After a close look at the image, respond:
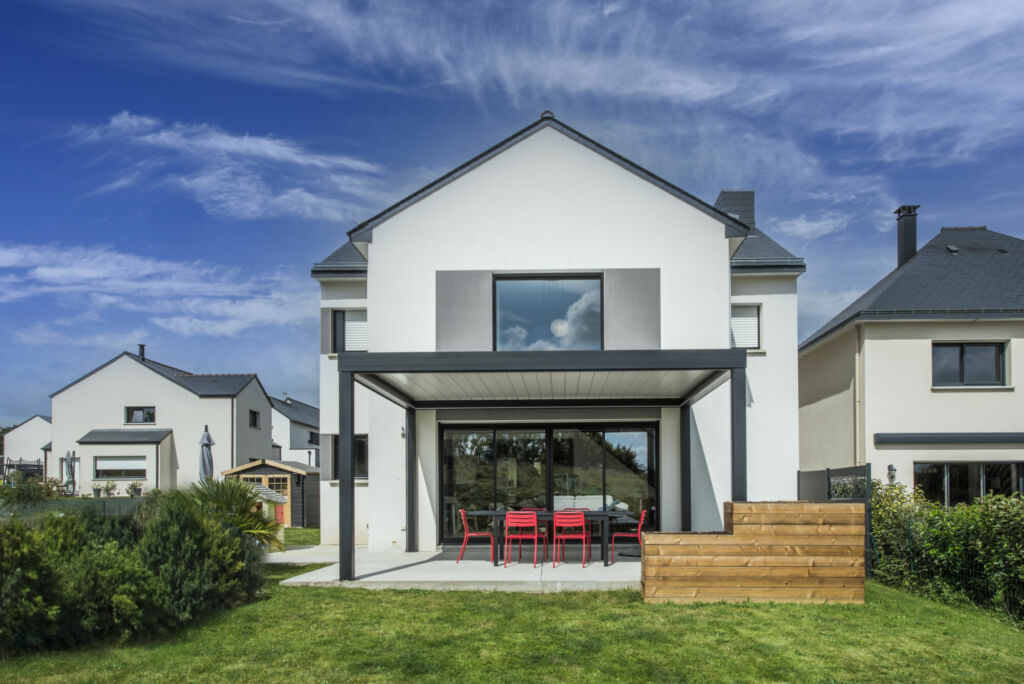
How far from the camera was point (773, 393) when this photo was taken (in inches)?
627

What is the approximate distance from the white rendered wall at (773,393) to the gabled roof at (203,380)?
2396cm

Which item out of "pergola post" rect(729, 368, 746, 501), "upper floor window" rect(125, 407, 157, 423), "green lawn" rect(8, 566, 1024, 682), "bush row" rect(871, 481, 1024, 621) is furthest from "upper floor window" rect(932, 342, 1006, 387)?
"upper floor window" rect(125, 407, 157, 423)

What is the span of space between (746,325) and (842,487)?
401 cm

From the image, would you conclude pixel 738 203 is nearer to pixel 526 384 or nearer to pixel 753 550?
pixel 526 384

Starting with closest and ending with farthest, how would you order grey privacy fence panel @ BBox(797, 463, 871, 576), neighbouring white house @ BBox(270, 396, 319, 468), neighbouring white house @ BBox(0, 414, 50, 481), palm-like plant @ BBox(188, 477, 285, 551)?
palm-like plant @ BBox(188, 477, 285, 551) → grey privacy fence panel @ BBox(797, 463, 871, 576) → neighbouring white house @ BBox(270, 396, 319, 468) → neighbouring white house @ BBox(0, 414, 50, 481)

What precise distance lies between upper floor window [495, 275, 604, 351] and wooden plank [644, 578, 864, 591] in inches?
221

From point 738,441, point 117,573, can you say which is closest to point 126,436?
point 117,573

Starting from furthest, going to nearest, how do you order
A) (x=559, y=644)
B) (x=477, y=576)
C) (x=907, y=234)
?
1. (x=907, y=234)
2. (x=477, y=576)
3. (x=559, y=644)

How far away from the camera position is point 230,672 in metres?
6.86

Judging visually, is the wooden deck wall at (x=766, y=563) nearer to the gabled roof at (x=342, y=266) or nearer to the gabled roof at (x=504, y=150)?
the gabled roof at (x=504, y=150)

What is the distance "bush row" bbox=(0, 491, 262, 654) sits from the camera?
23.5 ft

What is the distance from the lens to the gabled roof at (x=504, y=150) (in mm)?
14617

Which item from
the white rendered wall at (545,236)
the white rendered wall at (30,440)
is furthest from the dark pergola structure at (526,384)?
the white rendered wall at (30,440)

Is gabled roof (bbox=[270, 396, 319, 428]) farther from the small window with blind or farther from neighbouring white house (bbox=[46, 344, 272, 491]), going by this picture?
the small window with blind
